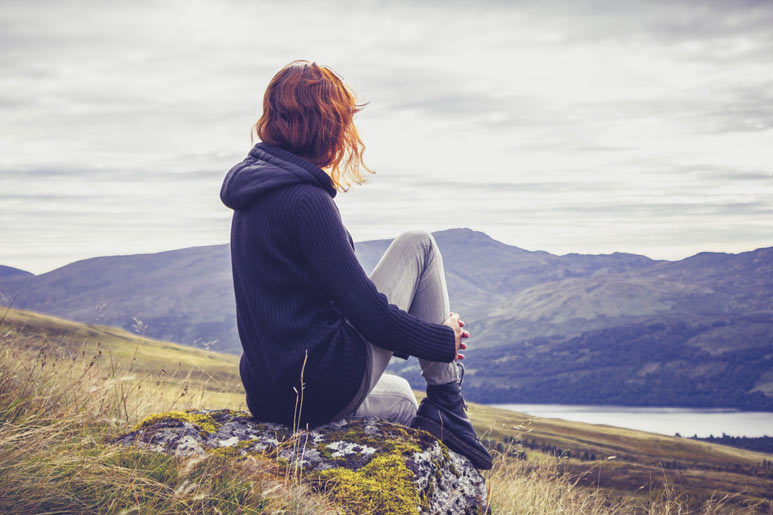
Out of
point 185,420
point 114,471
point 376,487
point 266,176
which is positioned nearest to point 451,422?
point 376,487

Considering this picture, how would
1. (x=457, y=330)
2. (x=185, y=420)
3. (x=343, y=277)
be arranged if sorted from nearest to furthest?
(x=343, y=277), (x=185, y=420), (x=457, y=330)

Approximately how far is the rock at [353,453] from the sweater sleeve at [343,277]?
2.42ft

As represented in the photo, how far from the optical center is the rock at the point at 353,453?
359cm

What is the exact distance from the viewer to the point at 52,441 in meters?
3.40

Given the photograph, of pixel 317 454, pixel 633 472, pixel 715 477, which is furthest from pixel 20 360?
pixel 715 477

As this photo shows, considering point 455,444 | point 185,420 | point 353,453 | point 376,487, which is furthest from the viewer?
point 455,444

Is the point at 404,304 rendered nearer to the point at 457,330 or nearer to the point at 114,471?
the point at 457,330

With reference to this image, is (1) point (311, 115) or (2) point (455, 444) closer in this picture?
(1) point (311, 115)

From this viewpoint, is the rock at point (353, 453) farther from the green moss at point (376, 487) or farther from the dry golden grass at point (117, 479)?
the dry golden grass at point (117, 479)

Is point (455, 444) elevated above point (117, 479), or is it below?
below

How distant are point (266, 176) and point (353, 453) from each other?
192 cm

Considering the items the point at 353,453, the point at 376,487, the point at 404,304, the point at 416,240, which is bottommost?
the point at 376,487

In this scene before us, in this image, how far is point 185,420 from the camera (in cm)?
422

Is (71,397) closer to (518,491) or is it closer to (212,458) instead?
(212,458)
